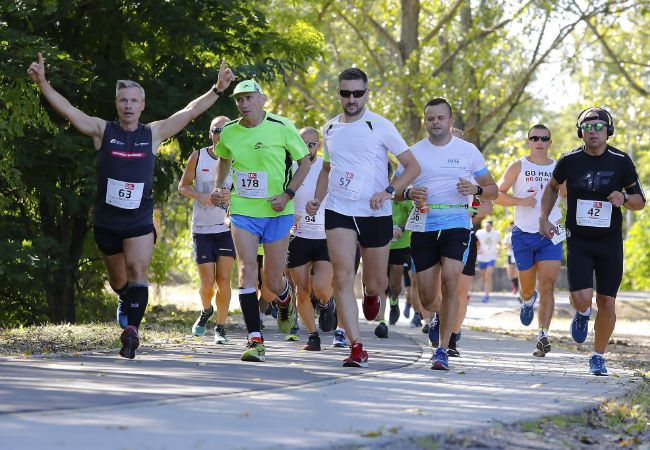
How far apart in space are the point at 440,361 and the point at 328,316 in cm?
362

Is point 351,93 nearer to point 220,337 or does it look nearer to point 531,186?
point 220,337

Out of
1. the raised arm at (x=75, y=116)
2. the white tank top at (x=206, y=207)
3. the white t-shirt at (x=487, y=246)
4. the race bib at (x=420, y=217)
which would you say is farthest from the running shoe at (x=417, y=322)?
Answer: the white t-shirt at (x=487, y=246)

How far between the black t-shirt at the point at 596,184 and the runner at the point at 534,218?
2380mm

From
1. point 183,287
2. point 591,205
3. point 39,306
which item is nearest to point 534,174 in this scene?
point 591,205

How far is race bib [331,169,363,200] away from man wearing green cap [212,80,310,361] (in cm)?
51

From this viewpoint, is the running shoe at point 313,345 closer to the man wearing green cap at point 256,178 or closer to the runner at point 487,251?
the man wearing green cap at point 256,178

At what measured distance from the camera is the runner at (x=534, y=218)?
45.4 ft

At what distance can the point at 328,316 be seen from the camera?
46.8 ft

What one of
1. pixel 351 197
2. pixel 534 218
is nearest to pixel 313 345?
pixel 351 197

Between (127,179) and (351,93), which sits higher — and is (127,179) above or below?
below

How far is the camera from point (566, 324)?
22.9 meters

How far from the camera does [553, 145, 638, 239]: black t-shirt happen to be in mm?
11141

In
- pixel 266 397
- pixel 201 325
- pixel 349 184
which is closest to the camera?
pixel 266 397

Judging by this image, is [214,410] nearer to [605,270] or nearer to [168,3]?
[605,270]
